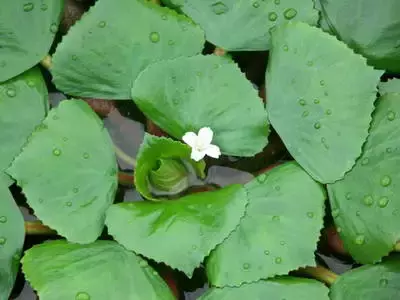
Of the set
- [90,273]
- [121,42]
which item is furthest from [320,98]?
[90,273]

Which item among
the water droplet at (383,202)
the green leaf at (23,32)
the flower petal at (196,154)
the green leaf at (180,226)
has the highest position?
the green leaf at (23,32)

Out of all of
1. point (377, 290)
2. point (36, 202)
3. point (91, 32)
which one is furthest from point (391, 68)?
point (36, 202)

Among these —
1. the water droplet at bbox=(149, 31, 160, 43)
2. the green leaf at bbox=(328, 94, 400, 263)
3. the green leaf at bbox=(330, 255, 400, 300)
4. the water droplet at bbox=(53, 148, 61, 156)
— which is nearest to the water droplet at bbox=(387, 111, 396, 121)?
the green leaf at bbox=(328, 94, 400, 263)

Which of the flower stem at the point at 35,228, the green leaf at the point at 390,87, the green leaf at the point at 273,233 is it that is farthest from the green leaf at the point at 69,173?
the green leaf at the point at 390,87

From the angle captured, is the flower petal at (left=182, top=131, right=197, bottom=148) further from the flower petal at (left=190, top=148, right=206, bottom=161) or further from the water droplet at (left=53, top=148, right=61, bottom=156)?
the water droplet at (left=53, top=148, right=61, bottom=156)

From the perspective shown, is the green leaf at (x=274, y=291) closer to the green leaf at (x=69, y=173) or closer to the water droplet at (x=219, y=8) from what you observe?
the green leaf at (x=69, y=173)

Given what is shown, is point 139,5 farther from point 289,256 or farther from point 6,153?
point 289,256

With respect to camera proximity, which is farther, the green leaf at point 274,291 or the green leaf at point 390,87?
the green leaf at point 390,87
